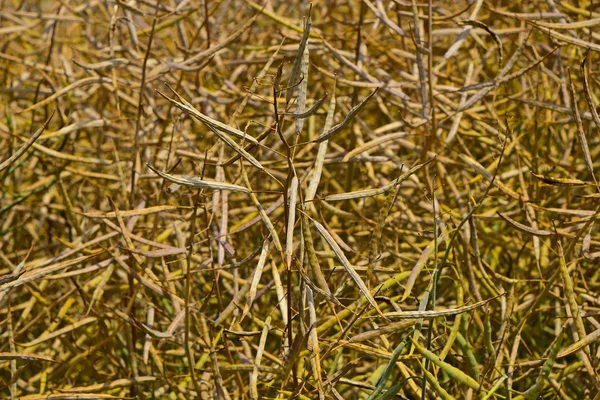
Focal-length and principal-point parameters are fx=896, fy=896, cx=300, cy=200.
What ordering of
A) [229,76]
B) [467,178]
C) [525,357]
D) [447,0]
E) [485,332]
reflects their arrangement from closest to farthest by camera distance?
1. [485,332]
2. [525,357]
3. [467,178]
4. [229,76]
5. [447,0]

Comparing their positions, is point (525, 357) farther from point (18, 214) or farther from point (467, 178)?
point (18, 214)

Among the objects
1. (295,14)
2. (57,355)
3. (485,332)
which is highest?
(295,14)

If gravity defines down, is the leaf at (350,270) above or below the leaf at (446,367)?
above

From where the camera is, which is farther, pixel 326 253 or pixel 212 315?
pixel 212 315

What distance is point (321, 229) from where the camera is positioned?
0.47 metres

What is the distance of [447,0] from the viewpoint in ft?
3.46

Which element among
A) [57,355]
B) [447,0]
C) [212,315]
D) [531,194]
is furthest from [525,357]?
[447,0]

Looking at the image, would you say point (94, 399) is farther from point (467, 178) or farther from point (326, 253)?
point (467, 178)

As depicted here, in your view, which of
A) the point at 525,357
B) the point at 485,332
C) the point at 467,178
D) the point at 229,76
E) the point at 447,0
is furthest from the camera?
the point at 447,0

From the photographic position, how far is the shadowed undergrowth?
54 centimetres

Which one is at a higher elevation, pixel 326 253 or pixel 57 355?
pixel 326 253

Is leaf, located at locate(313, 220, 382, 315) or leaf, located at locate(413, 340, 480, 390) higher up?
leaf, located at locate(313, 220, 382, 315)

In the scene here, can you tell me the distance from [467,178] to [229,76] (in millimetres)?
276

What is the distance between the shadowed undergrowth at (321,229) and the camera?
0.54 meters
